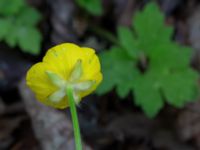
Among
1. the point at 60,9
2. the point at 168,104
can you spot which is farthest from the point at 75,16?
the point at 168,104

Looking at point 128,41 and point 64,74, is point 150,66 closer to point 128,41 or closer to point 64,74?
point 128,41

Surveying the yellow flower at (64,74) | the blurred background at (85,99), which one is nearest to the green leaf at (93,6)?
the blurred background at (85,99)

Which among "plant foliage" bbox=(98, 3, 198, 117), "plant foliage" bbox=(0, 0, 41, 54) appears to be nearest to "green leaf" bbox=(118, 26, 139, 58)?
"plant foliage" bbox=(98, 3, 198, 117)

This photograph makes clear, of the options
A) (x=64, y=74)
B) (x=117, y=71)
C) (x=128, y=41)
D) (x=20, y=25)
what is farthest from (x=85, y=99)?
(x=64, y=74)

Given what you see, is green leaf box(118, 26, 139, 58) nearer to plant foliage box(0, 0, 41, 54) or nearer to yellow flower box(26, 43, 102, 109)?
plant foliage box(0, 0, 41, 54)

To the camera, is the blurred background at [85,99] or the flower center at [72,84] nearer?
the flower center at [72,84]

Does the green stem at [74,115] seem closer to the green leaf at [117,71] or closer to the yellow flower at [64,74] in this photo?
the yellow flower at [64,74]
